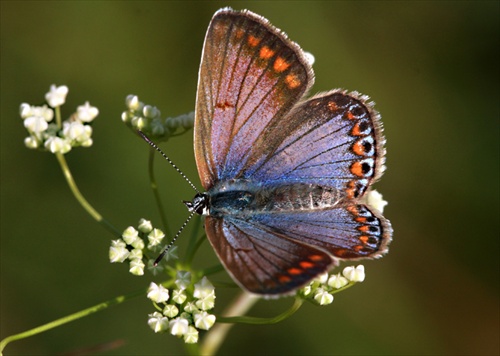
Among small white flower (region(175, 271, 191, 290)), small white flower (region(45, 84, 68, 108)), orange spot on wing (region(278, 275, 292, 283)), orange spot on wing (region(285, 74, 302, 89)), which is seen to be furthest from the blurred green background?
orange spot on wing (region(278, 275, 292, 283))

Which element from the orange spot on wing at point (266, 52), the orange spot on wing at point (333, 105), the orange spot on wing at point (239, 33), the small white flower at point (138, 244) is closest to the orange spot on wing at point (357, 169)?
the orange spot on wing at point (333, 105)

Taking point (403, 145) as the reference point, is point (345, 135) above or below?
above

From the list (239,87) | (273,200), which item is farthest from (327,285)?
(239,87)

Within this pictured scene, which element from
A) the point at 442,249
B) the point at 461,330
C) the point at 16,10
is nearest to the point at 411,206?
the point at 442,249

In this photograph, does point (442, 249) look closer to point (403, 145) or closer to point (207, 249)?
point (403, 145)

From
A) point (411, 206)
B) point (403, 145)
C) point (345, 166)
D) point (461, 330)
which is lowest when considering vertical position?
point (461, 330)

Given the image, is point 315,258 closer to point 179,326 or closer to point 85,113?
point 179,326
